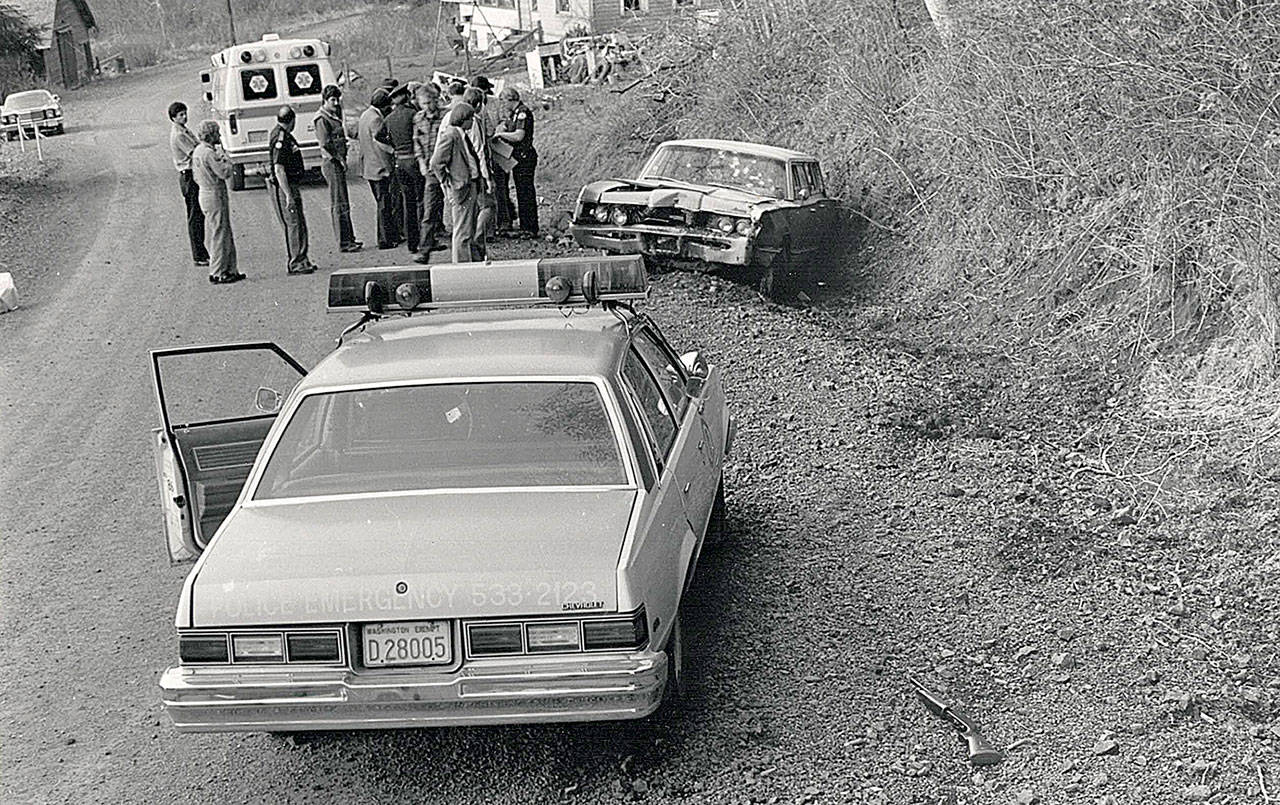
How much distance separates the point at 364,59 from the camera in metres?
55.4

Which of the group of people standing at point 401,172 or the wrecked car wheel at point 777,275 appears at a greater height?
the group of people standing at point 401,172

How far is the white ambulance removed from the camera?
22812 mm

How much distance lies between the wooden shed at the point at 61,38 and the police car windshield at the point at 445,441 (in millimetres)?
57586

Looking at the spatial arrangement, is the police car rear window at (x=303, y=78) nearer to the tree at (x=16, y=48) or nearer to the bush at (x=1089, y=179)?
the bush at (x=1089, y=179)

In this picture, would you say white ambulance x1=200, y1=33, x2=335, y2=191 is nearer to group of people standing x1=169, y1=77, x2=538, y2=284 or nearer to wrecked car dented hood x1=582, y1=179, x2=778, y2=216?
group of people standing x1=169, y1=77, x2=538, y2=284

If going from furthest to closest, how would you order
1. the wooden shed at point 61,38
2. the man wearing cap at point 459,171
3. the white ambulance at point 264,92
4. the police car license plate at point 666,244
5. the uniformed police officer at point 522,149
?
the wooden shed at point 61,38 → the white ambulance at point 264,92 → the uniformed police officer at point 522,149 → the man wearing cap at point 459,171 → the police car license plate at point 666,244

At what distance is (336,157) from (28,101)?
25.5m

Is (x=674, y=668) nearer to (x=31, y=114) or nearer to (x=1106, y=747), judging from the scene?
(x=1106, y=747)

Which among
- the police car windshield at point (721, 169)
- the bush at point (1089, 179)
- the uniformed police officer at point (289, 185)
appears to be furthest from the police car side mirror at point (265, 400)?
the uniformed police officer at point (289, 185)

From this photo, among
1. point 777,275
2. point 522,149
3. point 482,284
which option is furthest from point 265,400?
point 522,149

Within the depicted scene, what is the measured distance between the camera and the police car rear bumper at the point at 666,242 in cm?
1283

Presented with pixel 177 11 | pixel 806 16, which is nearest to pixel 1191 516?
pixel 806 16

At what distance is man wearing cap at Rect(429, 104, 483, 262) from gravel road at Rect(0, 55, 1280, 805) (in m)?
2.84

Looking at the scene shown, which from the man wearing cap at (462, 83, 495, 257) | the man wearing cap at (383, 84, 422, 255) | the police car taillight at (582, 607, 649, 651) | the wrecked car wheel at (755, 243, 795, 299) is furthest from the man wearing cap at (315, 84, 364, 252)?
the police car taillight at (582, 607, 649, 651)
